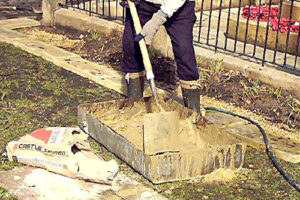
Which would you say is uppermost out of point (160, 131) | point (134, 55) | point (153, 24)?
point (153, 24)

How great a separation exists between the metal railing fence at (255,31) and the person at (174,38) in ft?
4.88

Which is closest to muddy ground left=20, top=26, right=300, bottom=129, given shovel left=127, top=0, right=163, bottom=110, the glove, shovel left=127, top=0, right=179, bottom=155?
shovel left=127, top=0, right=163, bottom=110

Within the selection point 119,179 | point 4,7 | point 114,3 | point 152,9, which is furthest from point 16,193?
point 4,7

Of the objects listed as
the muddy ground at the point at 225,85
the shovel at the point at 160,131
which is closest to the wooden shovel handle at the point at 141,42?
the shovel at the point at 160,131

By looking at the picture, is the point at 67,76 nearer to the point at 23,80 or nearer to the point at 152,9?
the point at 23,80

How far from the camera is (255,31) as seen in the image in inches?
318

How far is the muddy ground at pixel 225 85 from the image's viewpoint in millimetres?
6133

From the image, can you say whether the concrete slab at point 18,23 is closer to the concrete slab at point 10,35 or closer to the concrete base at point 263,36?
the concrete slab at point 10,35

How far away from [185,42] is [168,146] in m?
1.15

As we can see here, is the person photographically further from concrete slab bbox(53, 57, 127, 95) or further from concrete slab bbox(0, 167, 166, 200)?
concrete slab bbox(0, 167, 166, 200)

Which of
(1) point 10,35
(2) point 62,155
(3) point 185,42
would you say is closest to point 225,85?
(3) point 185,42

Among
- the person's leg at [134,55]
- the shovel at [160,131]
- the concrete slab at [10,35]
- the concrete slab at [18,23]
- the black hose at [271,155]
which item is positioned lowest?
the black hose at [271,155]

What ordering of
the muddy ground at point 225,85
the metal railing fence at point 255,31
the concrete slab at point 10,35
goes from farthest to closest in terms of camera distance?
the concrete slab at point 10,35 → the metal railing fence at point 255,31 → the muddy ground at point 225,85

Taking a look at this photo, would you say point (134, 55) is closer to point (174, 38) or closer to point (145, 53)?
point (174, 38)
